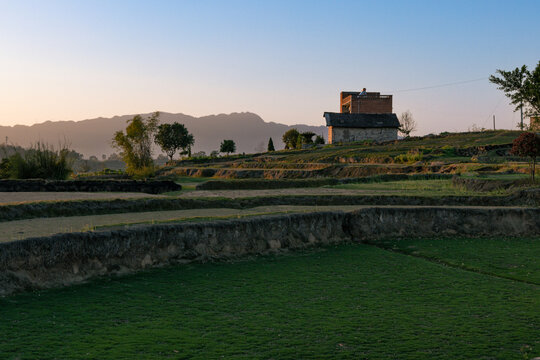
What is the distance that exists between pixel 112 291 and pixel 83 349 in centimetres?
238

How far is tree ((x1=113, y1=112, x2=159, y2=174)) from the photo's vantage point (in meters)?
40.7

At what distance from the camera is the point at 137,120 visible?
1618 inches

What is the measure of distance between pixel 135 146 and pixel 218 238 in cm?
3295

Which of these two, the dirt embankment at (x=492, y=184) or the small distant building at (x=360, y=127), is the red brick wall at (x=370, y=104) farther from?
the dirt embankment at (x=492, y=184)

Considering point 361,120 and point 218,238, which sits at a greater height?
point 361,120

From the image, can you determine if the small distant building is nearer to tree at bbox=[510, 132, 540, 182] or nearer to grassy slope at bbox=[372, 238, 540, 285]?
tree at bbox=[510, 132, 540, 182]

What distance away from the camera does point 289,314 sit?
641 centimetres

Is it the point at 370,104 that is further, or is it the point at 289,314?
the point at 370,104

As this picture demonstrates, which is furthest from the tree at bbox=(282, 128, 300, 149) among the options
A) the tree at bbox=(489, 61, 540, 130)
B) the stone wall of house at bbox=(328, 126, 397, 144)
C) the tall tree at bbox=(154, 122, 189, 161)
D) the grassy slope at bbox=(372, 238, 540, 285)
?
the grassy slope at bbox=(372, 238, 540, 285)

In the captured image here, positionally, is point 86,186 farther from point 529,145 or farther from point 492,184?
point 529,145

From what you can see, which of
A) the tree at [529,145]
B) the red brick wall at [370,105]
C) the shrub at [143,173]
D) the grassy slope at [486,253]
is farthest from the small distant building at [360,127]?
the grassy slope at [486,253]

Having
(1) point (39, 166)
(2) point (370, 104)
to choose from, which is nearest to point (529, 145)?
(1) point (39, 166)

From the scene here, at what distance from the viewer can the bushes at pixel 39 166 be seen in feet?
92.5

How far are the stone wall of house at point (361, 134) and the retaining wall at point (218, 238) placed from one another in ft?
246
